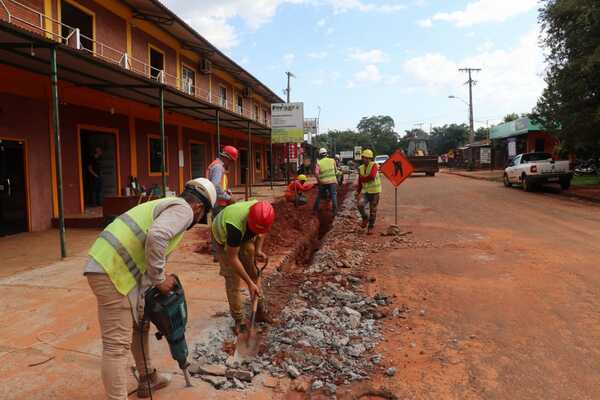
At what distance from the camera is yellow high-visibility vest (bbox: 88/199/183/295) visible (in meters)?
2.54

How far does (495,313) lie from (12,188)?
9.03m

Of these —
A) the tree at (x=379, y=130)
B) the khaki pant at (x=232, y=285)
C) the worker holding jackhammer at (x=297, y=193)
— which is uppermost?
the tree at (x=379, y=130)

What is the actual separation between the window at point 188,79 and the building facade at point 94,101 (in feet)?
0.13

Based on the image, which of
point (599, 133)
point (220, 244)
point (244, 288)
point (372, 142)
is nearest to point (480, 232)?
point (244, 288)

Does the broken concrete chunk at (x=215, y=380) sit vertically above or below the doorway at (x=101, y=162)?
below

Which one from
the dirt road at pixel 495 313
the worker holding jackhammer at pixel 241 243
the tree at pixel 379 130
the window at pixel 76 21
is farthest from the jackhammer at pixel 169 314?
the tree at pixel 379 130

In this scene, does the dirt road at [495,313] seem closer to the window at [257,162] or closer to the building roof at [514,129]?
the window at [257,162]

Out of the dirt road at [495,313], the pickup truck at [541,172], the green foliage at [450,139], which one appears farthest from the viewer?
the green foliage at [450,139]

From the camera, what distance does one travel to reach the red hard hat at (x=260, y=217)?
3.46 metres

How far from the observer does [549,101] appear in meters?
17.1

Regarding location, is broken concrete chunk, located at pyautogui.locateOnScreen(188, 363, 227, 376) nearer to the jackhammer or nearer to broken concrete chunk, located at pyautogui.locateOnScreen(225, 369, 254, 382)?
broken concrete chunk, located at pyautogui.locateOnScreen(225, 369, 254, 382)

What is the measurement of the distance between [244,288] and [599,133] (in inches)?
597

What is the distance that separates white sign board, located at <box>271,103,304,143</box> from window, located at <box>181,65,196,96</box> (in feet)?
13.2

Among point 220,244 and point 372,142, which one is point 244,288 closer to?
point 220,244
